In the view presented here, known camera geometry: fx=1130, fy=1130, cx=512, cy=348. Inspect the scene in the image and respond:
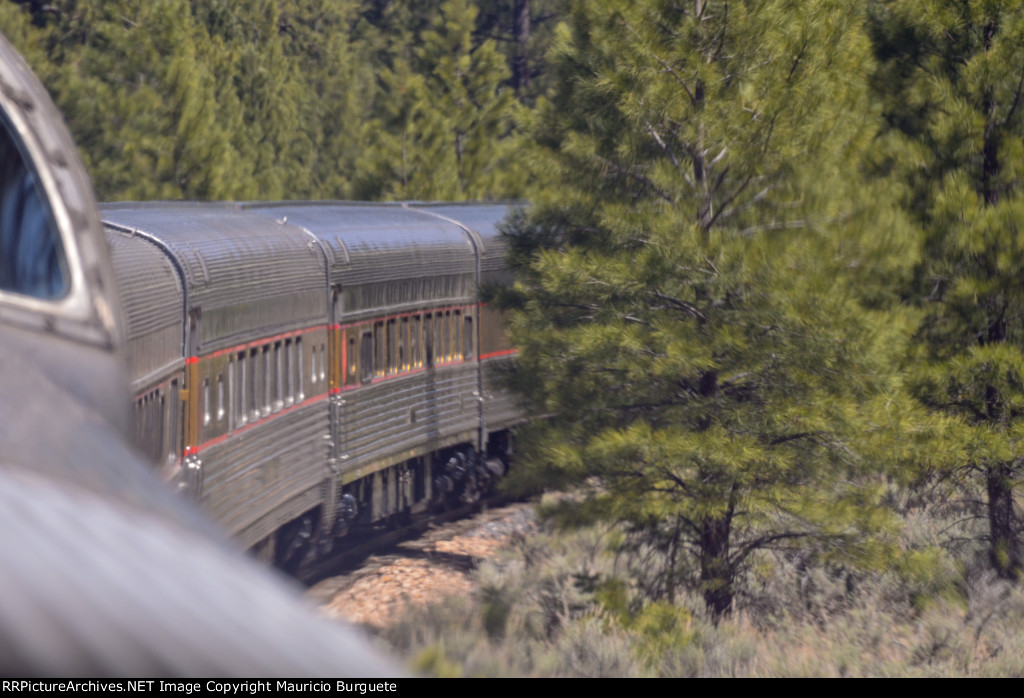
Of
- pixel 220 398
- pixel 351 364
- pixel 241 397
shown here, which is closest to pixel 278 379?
pixel 241 397

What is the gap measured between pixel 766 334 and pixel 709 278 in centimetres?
60

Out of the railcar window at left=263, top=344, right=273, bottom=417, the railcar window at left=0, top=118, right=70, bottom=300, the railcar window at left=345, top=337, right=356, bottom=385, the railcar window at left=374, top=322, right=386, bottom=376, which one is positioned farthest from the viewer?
the railcar window at left=374, top=322, right=386, bottom=376

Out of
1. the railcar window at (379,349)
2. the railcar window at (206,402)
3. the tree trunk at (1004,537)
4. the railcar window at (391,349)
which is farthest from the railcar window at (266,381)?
the tree trunk at (1004,537)

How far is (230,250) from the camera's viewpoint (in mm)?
9453

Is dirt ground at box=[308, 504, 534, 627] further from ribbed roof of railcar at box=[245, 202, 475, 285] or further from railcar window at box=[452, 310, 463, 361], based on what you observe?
ribbed roof of railcar at box=[245, 202, 475, 285]

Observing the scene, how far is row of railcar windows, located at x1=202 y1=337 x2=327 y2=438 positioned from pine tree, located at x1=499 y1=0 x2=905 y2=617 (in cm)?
231

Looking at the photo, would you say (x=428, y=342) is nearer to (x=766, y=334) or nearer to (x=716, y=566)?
(x=716, y=566)

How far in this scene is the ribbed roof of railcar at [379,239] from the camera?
466 inches

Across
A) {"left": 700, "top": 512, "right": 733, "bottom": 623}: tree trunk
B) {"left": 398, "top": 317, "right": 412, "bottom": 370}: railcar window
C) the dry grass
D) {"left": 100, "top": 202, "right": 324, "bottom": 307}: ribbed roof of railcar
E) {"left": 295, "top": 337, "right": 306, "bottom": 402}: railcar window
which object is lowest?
the dry grass

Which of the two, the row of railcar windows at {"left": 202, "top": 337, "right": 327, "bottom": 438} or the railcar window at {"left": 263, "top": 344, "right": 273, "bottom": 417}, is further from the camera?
the railcar window at {"left": 263, "top": 344, "right": 273, "bottom": 417}

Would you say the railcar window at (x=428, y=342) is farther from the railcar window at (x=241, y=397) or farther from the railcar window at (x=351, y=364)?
the railcar window at (x=241, y=397)

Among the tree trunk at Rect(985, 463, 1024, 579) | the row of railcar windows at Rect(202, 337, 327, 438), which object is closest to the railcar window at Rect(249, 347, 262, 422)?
the row of railcar windows at Rect(202, 337, 327, 438)

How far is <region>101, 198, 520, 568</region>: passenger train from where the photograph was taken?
8172mm

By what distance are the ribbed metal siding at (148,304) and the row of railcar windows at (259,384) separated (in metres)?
0.80
